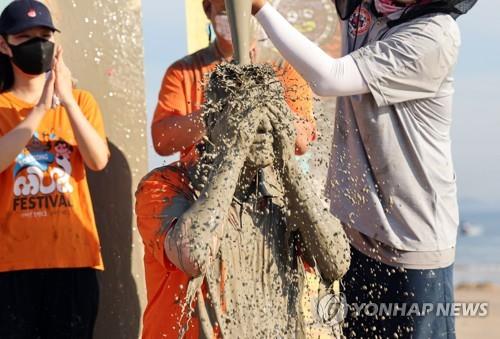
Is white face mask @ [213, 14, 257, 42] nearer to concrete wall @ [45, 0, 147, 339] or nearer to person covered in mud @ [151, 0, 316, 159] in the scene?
person covered in mud @ [151, 0, 316, 159]

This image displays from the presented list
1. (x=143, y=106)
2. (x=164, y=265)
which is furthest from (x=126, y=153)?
(x=164, y=265)

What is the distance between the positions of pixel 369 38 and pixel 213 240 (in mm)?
1298

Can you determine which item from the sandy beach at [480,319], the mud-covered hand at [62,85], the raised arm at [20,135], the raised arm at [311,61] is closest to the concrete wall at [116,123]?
the mud-covered hand at [62,85]

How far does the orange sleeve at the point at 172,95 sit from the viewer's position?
4.58 metres

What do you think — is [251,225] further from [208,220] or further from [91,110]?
[91,110]

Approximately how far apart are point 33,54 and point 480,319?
6.59 m

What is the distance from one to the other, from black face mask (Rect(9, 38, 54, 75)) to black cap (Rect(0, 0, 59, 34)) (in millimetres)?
68

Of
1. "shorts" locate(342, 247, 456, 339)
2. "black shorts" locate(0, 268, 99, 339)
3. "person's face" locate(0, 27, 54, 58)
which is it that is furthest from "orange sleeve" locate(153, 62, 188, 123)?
"shorts" locate(342, 247, 456, 339)

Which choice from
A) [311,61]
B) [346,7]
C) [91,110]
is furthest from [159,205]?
[91,110]

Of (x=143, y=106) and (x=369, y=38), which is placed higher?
(x=369, y=38)

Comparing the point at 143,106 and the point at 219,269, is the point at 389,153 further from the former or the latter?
the point at 143,106

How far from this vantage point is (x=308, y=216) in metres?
3.10

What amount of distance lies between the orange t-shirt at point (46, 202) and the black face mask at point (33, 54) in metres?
0.18

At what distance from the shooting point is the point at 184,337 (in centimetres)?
323
